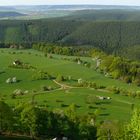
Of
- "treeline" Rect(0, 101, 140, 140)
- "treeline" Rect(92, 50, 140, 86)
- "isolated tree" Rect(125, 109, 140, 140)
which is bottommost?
"treeline" Rect(92, 50, 140, 86)

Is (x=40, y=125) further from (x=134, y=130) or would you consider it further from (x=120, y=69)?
(x=120, y=69)

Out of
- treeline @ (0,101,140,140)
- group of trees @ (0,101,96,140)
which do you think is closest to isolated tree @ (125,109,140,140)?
treeline @ (0,101,140,140)

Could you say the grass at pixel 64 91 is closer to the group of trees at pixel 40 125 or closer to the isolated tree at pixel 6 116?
the group of trees at pixel 40 125

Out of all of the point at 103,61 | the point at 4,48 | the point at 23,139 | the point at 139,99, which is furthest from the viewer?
the point at 4,48

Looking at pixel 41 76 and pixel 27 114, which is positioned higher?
pixel 27 114

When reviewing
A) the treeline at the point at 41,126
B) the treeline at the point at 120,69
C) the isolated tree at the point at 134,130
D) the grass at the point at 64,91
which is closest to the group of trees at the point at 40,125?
the treeline at the point at 41,126

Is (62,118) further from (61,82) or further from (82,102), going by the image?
(61,82)

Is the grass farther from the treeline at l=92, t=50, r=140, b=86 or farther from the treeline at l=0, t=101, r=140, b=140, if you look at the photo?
the treeline at l=0, t=101, r=140, b=140

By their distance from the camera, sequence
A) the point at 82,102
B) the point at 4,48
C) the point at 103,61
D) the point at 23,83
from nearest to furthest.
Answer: the point at 82,102 < the point at 23,83 < the point at 103,61 < the point at 4,48

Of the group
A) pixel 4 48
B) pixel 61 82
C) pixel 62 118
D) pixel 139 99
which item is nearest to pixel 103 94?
pixel 139 99
